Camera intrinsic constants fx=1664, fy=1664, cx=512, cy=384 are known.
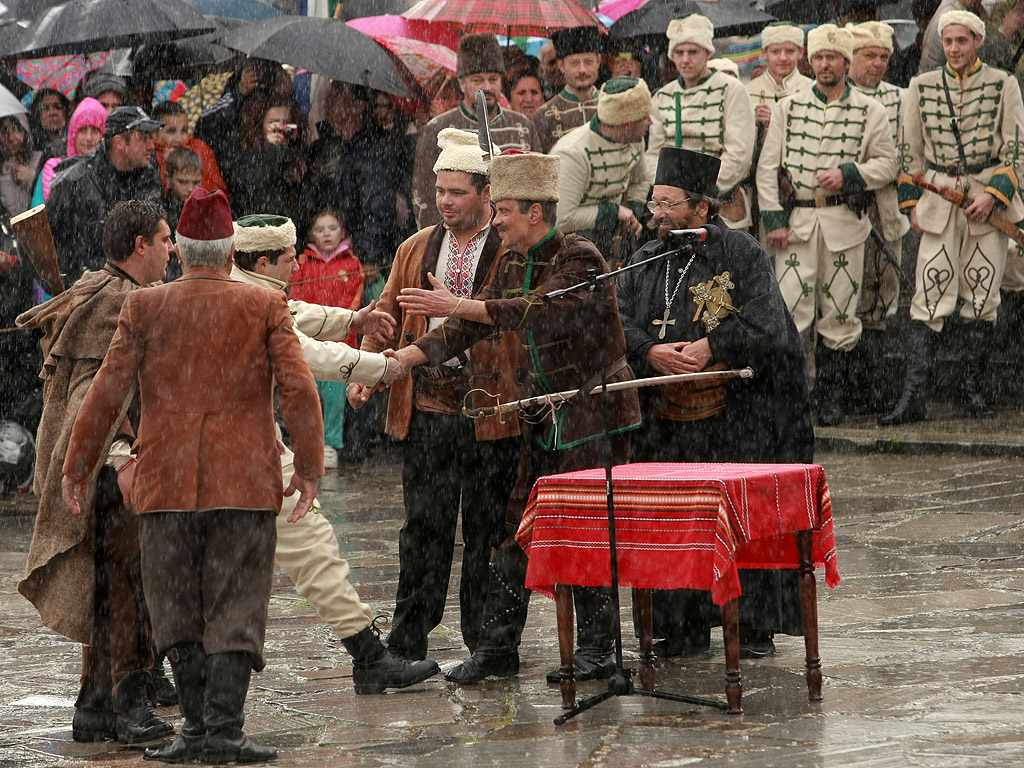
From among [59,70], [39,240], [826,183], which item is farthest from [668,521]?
[59,70]

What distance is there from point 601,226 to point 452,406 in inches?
187

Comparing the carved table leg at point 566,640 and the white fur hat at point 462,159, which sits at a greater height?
the white fur hat at point 462,159

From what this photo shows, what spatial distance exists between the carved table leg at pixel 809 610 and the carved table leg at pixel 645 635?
1.96 feet

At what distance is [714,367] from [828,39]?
610 cm

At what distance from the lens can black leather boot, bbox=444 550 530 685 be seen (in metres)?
6.41

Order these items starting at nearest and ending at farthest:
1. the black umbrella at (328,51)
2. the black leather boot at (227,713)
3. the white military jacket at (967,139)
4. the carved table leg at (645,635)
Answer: the black leather boot at (227,713), the carved table leg at (645,635), the black umbrella at (328,51), the white military jacket at (967,139)

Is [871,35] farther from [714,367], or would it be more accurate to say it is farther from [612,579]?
[612,579]

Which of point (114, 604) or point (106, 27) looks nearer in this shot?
point (114, 604)

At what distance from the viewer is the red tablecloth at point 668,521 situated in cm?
548

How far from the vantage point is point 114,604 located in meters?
5.74

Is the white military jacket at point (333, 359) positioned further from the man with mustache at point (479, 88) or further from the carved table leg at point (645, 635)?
the man with mustache at point (479, 88)

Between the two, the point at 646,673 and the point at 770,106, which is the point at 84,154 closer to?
the point at 770,106

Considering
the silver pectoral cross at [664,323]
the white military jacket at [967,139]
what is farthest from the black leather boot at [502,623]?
the white military jacket at [967,139]

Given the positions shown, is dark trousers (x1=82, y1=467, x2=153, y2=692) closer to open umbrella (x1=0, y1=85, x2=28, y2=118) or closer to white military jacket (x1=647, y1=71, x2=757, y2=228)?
white military jacket (x1=647, y1=71, x2=757, y2=228)
